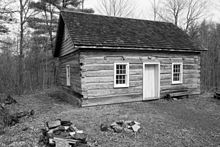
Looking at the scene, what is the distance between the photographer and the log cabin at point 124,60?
884 cm

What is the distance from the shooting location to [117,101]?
9.46 m

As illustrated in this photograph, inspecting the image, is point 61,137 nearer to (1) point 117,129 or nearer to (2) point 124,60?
(1) point 117,129

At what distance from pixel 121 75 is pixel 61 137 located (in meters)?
5.97

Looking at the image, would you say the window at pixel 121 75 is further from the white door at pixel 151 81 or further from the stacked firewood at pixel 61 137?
the stacked firewood at pixel 61 137

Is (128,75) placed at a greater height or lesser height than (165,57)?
lesser

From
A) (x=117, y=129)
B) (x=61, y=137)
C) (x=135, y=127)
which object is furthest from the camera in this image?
(x=135, y=127)

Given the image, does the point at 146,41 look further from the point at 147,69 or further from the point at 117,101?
the point at 117,101


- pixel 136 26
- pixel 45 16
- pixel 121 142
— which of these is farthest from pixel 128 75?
pixel 45 16

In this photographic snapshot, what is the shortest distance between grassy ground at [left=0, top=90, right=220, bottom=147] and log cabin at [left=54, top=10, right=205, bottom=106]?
1.36 metres

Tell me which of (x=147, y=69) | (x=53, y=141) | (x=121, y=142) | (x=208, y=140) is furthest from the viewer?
(x=147, y=69)

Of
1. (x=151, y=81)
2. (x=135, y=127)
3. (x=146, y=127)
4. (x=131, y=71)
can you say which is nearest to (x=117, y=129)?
(x=135, y=127)

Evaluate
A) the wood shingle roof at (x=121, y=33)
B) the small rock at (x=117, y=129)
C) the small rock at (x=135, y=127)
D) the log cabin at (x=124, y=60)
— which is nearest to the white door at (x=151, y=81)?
the log cabin at (x=124, y=60)

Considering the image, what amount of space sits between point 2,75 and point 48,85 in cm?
503

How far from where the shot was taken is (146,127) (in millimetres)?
5809
